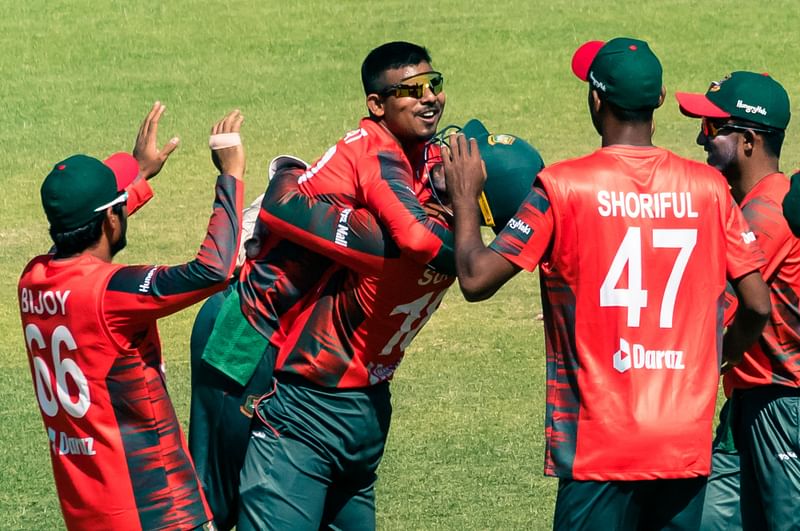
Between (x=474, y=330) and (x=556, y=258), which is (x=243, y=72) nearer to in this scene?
(x=474, y=330)

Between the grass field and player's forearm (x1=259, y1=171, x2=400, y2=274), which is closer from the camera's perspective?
player's forearm (x1=259, y1=171, x2=400, y2=274)

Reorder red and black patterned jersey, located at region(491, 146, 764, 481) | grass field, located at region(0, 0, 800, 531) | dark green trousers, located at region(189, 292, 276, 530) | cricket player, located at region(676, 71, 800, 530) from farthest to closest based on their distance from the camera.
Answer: grass field, located at region(0, 0, 800, 531), dark green trousers, located at region(189, 292, 276, 530), cricket player, located at region(676, 71, 800, 530), red and black patterned jersey, located at region(491, 146, 764, 481)

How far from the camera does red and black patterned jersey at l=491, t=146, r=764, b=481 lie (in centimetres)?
476

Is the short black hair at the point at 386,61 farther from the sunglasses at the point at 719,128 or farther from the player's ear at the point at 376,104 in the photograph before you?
the sunglasses at the point at 719,128

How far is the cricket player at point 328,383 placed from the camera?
541 centimetres

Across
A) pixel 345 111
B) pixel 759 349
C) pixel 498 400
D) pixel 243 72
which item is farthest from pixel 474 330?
pixel 243 72

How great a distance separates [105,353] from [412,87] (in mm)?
1517

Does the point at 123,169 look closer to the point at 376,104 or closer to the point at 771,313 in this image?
the point at 376,104

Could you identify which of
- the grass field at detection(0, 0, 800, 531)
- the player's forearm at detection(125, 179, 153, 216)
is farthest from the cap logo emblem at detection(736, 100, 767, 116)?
the grass field at detection(0, 0, 800, 531)

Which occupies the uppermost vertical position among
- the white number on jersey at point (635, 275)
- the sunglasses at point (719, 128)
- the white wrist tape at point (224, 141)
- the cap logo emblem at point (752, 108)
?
the white wrist tape at point (224, 141)

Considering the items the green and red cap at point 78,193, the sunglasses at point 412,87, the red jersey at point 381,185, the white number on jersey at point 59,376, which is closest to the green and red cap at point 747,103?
the sunglasses at point 412,87

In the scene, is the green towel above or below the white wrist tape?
below

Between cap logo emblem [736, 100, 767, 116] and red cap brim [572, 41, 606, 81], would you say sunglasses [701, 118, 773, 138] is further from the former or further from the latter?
red cap brim [572, 41, 606, 81]

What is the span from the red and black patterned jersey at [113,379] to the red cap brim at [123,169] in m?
0.34
